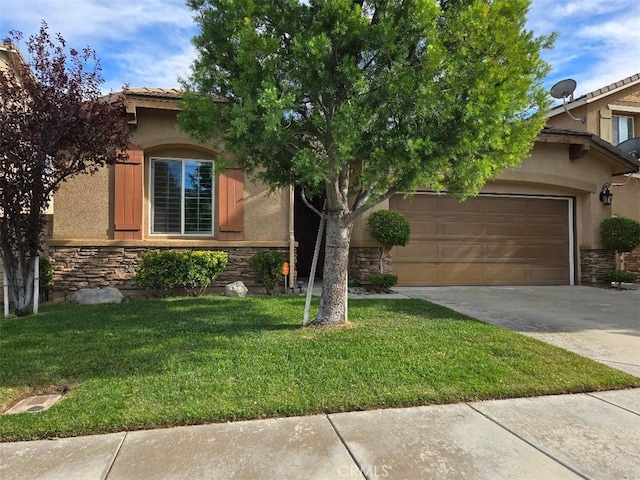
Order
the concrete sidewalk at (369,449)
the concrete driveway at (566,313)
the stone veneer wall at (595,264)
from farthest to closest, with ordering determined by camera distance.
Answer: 1. the stone veneer wall at (595,264)
2. the concrete driveway at (566,313)
3. the concrete sidewalk at (369,449)

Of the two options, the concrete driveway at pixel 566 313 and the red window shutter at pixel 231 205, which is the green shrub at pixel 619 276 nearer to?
the concrete driveway at pixel 566 313

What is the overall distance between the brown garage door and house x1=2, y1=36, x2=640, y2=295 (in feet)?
0.09

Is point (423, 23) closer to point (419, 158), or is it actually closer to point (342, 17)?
point (342, 17)

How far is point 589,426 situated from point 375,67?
4.02 meters

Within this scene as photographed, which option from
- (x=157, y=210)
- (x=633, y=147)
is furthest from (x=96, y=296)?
(x=633, y=147)

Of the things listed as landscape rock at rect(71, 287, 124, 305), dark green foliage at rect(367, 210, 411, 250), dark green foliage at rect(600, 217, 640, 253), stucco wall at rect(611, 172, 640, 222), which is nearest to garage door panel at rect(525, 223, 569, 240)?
dark green foliage at rect(600, 217, 640, 253)

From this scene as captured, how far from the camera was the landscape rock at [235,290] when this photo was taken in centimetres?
867

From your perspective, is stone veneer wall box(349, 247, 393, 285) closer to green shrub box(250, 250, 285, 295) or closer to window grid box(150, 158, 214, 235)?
green shrub box(250, 250, 285, 295)

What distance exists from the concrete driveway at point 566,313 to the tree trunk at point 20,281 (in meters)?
7.07

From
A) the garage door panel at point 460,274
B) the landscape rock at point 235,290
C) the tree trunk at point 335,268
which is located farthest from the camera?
the garage door panel at point 460,274

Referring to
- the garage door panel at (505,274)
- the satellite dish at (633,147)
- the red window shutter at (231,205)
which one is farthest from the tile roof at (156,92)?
the satellite dish at (633,147)

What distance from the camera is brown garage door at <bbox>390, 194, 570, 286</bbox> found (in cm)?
1073

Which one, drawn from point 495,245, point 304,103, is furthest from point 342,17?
point 495,245

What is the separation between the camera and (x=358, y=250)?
10.1m
